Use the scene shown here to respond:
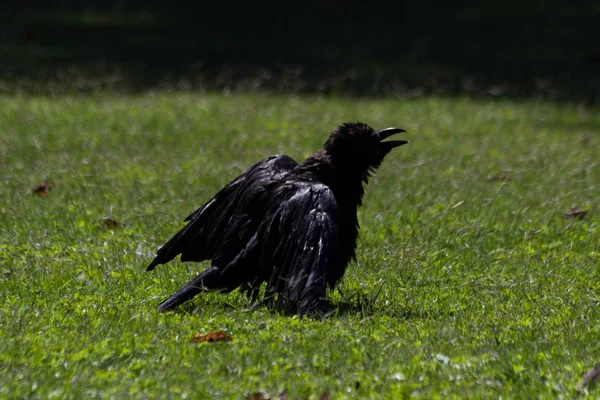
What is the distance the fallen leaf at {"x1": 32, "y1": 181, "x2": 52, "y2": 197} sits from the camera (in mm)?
8648

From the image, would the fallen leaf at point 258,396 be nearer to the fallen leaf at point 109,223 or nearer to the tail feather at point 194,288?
the tail feather at point 194,288

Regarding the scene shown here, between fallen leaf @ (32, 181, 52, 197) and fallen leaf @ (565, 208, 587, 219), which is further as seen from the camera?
fallen leaf @ (32, 181, 52, 197)

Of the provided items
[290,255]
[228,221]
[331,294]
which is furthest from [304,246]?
[228,221]

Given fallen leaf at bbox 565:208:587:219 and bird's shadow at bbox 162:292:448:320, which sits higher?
bird's shadow at bbox 162:292:448:320

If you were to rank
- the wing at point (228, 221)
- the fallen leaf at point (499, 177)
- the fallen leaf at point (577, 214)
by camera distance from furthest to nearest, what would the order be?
the fallen leaf at point (499, 177)
the fallen leaf at point (577, 214)
the wing at point (228, 221)

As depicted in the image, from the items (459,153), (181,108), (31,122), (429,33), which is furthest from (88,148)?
(429,33)

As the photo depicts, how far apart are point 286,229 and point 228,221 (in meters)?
0.55

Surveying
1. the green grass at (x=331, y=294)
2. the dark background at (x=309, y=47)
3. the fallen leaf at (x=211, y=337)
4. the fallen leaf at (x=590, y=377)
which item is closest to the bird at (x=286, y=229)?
the green grass at (x=331, y=294)

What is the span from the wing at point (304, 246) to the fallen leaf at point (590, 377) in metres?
1.47

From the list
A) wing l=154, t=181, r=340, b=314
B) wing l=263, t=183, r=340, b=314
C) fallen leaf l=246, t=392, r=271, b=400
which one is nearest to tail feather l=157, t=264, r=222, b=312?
wing l=154, t=181, r=340, b=314

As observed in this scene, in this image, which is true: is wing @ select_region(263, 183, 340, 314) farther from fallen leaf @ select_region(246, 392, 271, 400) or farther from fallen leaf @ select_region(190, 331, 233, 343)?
fallen leaf @ select_region(246, 392, 271, 400)

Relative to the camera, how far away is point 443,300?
5766 mm

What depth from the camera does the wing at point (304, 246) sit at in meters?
5.26

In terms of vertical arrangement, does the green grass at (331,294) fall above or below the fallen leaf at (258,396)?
below
